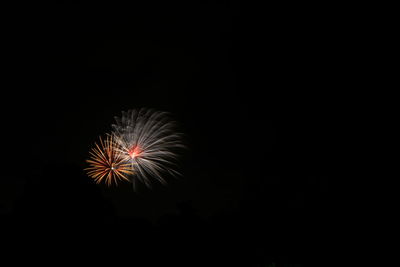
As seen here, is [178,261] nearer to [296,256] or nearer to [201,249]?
[201,249]

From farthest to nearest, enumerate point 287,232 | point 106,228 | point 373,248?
point 287,232
point 373,248
point 106,228

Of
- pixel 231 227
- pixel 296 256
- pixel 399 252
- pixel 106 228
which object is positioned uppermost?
pixel 231 227

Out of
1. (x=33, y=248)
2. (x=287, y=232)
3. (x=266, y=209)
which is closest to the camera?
(x=33, y=248)

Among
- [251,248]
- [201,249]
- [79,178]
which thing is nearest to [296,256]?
[251,248]

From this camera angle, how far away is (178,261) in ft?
77.0

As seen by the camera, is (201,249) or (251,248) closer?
(201,249)

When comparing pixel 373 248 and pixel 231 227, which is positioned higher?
pixel 231 227

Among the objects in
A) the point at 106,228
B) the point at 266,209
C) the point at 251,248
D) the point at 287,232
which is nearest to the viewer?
the point at 106,228

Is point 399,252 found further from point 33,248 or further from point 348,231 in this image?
point 33,248

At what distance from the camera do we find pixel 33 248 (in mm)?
19469

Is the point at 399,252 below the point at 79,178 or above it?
below

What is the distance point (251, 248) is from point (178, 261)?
8.31 m

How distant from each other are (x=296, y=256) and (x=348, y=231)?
4796 mm

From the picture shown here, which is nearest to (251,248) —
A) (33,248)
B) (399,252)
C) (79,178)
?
(399,252)
